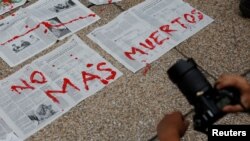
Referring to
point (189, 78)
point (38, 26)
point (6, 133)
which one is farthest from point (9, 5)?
point (189, 78)

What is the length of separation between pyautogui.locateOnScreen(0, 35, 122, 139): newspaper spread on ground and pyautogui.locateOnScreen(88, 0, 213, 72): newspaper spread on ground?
3.1 inches

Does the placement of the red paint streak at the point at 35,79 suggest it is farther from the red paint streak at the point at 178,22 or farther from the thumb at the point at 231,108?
the thumb at the point at 231,108

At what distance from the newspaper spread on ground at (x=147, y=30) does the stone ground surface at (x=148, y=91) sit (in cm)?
3

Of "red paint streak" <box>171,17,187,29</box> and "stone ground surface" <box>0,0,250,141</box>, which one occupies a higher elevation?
"red paint streak" <box>171,17,187,29</box>

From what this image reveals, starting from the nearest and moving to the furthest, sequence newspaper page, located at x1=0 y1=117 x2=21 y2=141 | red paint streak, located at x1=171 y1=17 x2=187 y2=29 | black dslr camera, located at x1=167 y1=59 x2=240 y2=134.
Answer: black dslr camera, located at x1=167 y1=59 x2=240 y2=134 → newspaper page, located at x1=0 y1=117 x2=21 y2=141 → red paint streak, located at x1=171 y1=17 x2=187 y2=29

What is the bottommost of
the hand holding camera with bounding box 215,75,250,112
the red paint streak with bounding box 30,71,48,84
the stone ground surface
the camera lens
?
the stone ground surface

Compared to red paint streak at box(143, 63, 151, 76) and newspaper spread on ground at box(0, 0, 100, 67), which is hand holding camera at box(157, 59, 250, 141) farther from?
newspaper spread on ground at box(0, 0, 100, 67)

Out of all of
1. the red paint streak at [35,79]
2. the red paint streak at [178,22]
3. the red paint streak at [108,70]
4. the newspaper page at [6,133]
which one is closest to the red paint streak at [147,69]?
the red paint streak at [108,70]

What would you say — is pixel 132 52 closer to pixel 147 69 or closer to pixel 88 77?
pixel 147 69

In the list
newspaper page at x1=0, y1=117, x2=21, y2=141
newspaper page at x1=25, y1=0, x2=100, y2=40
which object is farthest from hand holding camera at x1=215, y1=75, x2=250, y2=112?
newspaper page at x1=25, y1=0, x2=100, y2=40

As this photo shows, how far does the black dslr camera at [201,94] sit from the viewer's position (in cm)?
95

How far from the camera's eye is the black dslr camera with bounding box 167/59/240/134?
952mm

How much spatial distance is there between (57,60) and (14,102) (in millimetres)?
248

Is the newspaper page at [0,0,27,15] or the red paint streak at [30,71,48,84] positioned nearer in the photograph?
the red paint streak at [30,71,48,84]
